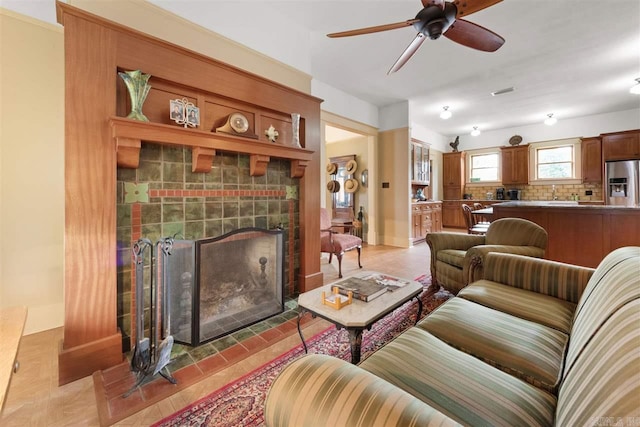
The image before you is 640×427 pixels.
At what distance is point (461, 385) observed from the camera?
2.97 ft

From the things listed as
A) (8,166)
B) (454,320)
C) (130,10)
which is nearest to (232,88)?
(130,10)

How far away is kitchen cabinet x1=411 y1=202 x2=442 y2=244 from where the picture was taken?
578 centimetres

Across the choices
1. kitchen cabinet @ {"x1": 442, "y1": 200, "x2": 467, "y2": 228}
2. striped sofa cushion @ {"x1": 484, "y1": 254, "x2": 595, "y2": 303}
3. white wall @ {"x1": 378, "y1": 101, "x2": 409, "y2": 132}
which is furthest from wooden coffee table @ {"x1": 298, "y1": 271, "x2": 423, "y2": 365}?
kitchen cabinet @ {"x1": 442, "y1": 200, "x2": 467, "y2": 228}

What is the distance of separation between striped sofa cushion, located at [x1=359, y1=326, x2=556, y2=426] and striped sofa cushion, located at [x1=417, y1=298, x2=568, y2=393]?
0.31 feet

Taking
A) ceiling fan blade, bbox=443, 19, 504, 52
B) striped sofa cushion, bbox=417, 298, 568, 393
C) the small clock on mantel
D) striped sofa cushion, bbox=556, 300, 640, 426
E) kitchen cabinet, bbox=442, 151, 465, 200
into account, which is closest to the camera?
striped sofa cushion, bbox=556, 300, 640, 426

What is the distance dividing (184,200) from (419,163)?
5.37 meters

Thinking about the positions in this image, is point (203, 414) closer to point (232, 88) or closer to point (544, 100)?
point (232, 88)

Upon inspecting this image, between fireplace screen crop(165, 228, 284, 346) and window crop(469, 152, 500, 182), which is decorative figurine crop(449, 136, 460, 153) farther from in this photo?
fireplace screen crop(165, 228, 284, 346)

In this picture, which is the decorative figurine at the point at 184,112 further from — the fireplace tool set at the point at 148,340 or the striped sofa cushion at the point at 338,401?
the striped sofa cushion at the point at 338,401

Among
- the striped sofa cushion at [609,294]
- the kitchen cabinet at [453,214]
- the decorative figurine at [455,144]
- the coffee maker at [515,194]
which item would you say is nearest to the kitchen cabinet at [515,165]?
the coffee maker at [515,194]

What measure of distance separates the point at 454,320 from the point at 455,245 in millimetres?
1643

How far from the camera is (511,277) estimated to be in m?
1.81

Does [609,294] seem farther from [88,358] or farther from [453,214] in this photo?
[453,214]

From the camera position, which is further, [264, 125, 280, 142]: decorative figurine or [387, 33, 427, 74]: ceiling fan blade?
[264, 125, 280, 142]: decorative figurine
